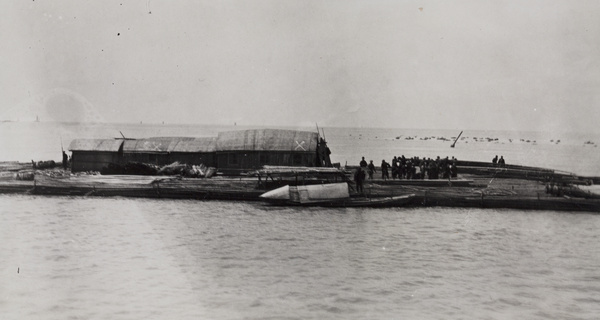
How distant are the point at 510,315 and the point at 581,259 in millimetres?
6986

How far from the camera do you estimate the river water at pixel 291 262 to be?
14.4 metres

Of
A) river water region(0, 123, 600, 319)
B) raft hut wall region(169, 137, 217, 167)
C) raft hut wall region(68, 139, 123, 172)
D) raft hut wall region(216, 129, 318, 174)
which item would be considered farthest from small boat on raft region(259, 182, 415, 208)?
raft hut wall region(68, 139, 123, 172)

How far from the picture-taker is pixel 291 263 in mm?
18047

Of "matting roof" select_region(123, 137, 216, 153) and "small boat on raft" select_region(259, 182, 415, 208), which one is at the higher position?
"matting roof" select_region(123, 137, 216, 153)

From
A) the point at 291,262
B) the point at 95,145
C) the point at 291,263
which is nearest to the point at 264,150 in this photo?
the point at 95,145

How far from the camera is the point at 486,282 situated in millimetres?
16609

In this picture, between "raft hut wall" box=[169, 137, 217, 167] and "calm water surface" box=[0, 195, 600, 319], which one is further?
"raft hut wall" box=[169, 137, 217, 167]

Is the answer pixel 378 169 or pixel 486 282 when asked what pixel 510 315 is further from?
pixel 378 169

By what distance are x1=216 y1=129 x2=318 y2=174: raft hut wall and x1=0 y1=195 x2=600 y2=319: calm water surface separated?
590 cm

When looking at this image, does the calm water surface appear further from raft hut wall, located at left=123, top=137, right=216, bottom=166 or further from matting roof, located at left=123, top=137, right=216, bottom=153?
matting roof, located at left=123, top=137, right=216, bottom=153

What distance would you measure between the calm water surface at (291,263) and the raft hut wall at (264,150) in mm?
5896

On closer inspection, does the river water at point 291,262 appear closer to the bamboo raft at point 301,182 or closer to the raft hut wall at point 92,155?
the bamboo raft at point 301,182

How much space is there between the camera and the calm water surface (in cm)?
1442

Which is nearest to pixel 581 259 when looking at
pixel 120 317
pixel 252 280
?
pixel 252 280
